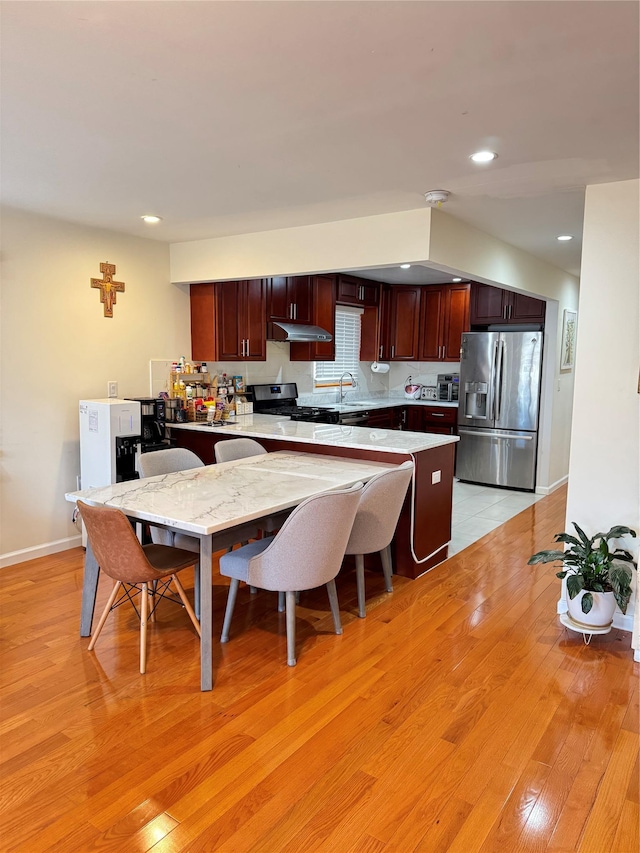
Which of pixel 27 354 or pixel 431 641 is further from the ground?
pixel 27 354

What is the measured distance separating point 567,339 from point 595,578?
13.3 feet

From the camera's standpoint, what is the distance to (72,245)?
13.5ft

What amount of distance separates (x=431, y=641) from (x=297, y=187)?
99.9 inches

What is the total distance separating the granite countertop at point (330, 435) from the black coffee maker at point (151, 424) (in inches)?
8.2

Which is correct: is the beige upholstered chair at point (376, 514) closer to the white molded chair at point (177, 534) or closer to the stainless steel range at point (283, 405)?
the white molded chair at point (177, 534)

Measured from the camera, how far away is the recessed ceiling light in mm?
2572

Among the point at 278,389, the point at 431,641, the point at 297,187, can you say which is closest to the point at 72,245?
the point at 297,187

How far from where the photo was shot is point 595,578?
2.93 metres

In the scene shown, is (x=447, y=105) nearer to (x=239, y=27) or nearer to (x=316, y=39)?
(x=316, y=39)

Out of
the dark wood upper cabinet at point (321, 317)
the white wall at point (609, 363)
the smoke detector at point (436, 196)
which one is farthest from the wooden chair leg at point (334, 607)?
the dark wood upper cabinet at point (321, 317)

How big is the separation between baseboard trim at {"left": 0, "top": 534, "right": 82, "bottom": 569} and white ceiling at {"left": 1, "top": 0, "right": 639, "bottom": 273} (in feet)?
7.71

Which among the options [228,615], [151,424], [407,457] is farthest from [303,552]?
[151,424]

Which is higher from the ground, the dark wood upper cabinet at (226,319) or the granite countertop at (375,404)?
the dark wood upper cabinet at (226,319)

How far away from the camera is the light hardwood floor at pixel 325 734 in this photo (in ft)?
5.82
